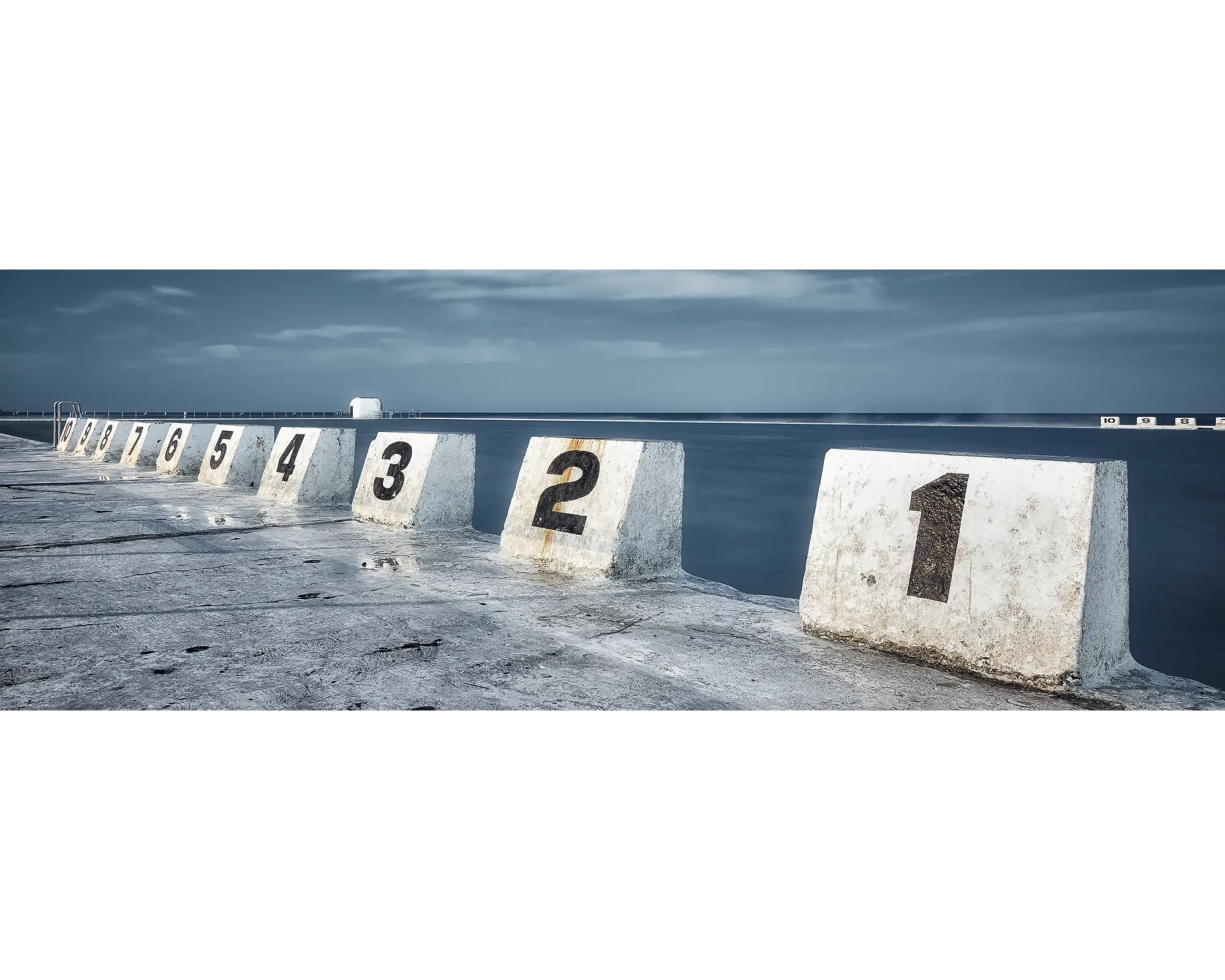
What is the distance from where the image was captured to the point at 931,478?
4379 mm

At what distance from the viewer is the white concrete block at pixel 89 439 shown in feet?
77.6

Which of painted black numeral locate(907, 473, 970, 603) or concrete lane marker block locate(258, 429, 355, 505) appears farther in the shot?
concrete lane marker block locate(258, 429, 355, 505)

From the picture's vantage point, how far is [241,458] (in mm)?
13648

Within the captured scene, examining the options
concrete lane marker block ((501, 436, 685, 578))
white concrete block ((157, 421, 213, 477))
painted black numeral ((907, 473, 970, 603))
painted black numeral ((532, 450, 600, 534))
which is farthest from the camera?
white concrete block ((157, 421, 213, 477))

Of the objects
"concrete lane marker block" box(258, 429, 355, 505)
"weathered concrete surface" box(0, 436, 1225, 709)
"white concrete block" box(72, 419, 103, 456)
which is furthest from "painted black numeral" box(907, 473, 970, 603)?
"white concrete block" box(72, 419, 103, 456)

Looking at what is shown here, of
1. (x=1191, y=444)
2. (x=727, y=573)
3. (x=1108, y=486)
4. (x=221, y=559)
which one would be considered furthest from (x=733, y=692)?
(x=1191, y=444)

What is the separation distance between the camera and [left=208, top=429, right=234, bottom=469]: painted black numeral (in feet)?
46.2

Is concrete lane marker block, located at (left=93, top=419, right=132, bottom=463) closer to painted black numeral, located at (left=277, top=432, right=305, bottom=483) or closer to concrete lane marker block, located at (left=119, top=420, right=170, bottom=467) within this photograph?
concrete lane marker block, located at (left=119, top=420, right=170, bottom=467)

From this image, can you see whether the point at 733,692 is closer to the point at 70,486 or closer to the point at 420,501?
the point at 420,501

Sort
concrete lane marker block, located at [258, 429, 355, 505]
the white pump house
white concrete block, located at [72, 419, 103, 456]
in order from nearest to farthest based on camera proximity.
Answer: concrete lane marker block, located at [258, 429, 355, 505] < white concrete block, located at [72, 419, 103, 456] < the white pump house

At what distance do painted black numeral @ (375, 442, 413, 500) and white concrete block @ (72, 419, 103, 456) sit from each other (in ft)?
60.0

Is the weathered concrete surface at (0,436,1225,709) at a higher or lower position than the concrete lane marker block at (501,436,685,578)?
lower

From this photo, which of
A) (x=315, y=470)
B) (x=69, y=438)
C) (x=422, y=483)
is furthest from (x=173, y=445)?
(x=69, y=438)

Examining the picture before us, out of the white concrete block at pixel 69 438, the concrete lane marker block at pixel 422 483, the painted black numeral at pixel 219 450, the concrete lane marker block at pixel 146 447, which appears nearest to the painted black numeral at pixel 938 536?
the concrete lane marker block at pixel 422 483
